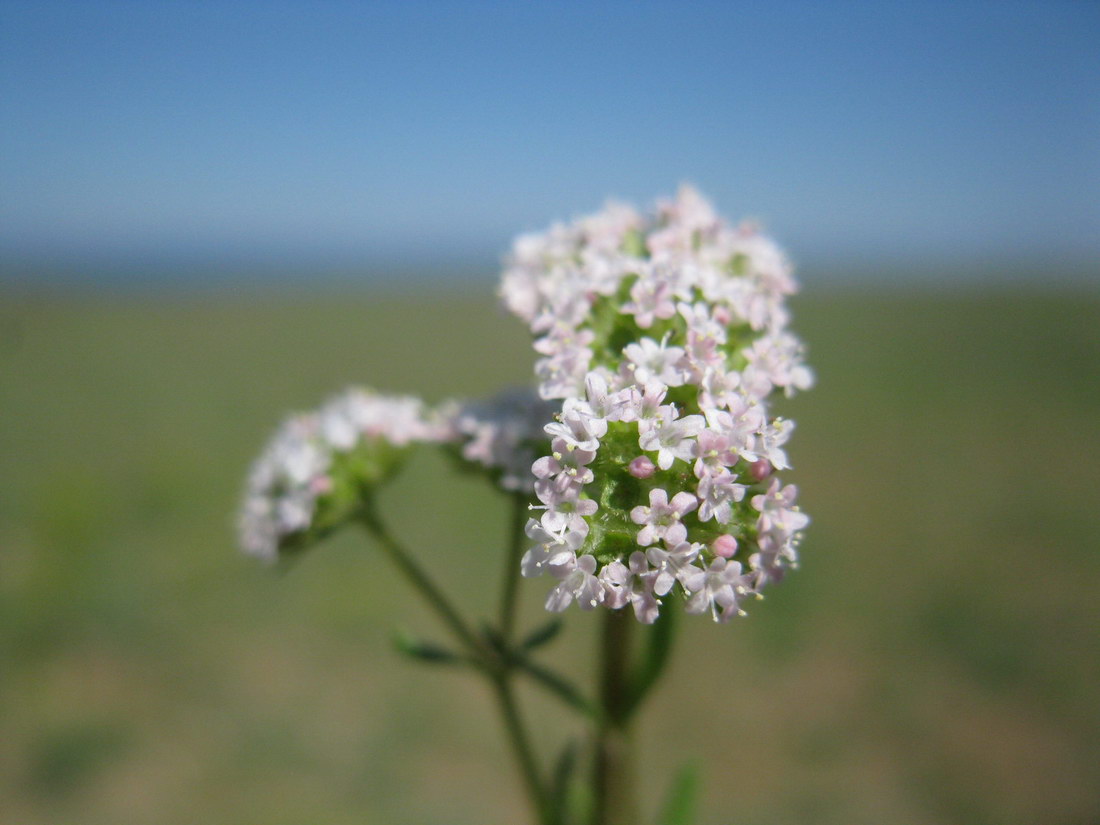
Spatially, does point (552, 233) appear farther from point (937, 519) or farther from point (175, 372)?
point (175, 372)

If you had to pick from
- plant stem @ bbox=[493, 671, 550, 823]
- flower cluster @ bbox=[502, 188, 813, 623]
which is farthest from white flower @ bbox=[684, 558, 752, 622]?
plant stem @ bbox=[493, 671, 550, 823]

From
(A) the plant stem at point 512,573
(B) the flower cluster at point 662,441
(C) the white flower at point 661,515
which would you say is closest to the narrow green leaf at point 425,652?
(A) the plant stem at point 512,573

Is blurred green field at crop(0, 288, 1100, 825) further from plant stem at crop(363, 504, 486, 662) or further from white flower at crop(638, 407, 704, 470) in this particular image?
white flower at crop(638, 407, 704, 470)

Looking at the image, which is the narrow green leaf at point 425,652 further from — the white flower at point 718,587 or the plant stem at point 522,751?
the white flower at point 718,587

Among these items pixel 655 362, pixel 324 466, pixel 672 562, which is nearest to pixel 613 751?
pixel 672 562

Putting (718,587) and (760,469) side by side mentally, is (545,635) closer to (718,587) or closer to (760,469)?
(718,587)
